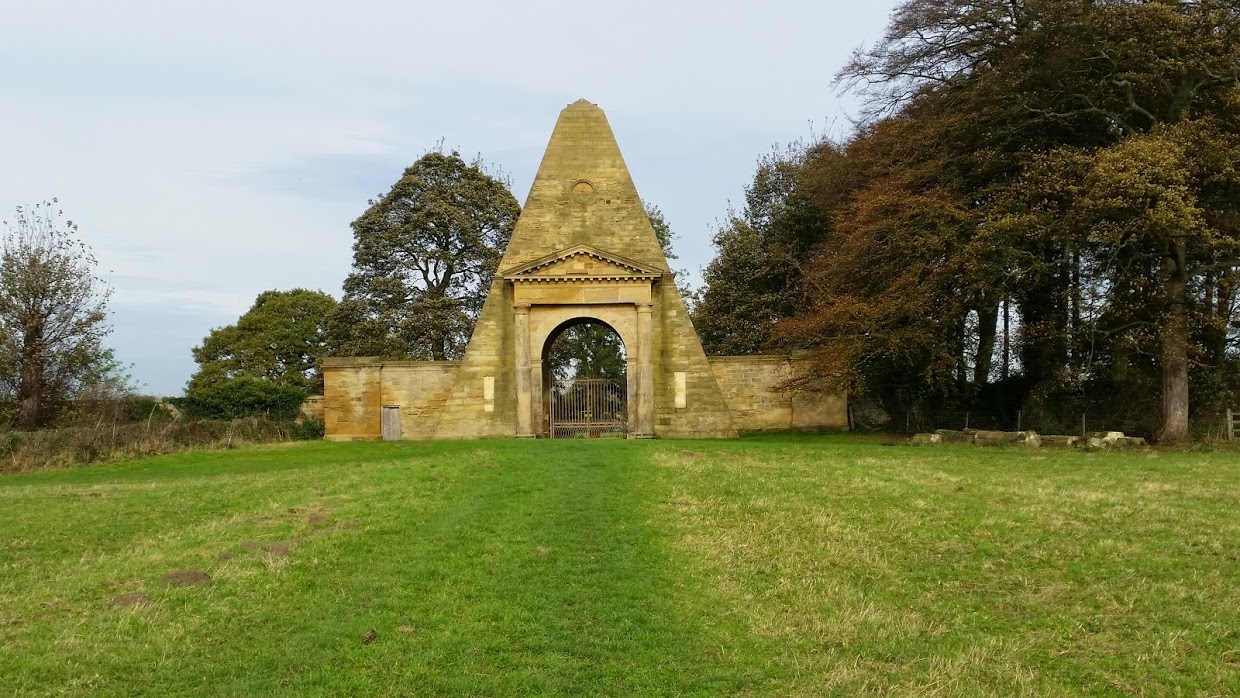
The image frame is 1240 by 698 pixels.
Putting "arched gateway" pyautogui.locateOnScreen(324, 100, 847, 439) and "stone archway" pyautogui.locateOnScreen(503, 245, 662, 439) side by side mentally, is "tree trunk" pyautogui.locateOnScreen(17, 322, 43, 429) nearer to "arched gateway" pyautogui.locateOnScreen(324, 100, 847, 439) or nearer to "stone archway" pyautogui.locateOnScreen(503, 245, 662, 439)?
"arched gateway" pyautogui.locateOnScreen(324, 100, 847, 439)

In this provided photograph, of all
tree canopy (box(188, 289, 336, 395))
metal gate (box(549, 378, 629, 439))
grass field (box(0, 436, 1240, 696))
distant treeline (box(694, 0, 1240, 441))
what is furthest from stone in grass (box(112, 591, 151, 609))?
tree canopy (box(188, 289, 336, 395))

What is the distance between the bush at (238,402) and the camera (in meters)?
38.9

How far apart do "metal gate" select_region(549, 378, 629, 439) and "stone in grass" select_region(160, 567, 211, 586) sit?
75.6 ft

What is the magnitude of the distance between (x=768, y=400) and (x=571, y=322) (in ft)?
23.3

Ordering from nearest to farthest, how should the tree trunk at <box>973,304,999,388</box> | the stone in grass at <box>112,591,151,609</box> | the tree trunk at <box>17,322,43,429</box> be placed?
the stone in grass at <box>112,591,151,609</box> < the tree trunk at <box>973,304,999,388</box> < the tree trunk at <box>17,322,43,429</box>

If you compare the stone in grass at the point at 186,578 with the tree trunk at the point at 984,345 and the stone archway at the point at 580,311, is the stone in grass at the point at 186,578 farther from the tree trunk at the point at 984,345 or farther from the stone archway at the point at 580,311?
the tree trunk at the point at 984,345

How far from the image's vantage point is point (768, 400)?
32562 mm

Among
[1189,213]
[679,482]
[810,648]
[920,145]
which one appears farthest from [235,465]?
[1189,213]

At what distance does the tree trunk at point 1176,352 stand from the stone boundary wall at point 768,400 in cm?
1006

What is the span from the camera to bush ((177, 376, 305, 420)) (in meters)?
38.9

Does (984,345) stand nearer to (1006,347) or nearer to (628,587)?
(1006,347)

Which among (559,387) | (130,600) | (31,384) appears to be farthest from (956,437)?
(31,384)

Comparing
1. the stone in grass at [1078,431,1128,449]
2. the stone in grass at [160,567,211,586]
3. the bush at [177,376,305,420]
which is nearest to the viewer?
the stone in grass at [160,567,211,586]

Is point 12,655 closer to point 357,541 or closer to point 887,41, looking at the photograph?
point 357,541
